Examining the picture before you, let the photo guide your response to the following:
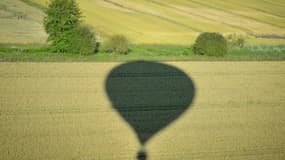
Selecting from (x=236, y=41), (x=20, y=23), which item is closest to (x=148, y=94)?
(x=236, y=41)

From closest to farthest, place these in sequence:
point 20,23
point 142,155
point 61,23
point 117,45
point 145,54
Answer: point 142,155
point 61,23
point 117,45
point 145,54
point 20,23

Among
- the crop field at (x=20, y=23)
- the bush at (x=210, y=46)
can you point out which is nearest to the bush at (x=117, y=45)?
the bush at (x=210, y=46)

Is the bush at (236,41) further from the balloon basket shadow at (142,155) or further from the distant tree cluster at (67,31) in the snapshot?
the balloon basket shadow at (142,155)

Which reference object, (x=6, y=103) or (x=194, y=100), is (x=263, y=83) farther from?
(x=6, y=103)

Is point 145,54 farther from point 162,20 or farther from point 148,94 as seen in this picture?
point 162,20

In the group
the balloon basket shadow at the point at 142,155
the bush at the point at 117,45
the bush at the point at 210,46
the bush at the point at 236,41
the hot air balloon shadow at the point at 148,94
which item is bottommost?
the bush at the point at 236,41

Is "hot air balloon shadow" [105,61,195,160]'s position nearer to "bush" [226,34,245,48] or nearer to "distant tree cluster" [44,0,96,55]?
"distant tree cluster" [44,0,96,55]

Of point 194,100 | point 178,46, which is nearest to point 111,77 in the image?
point 194,100
